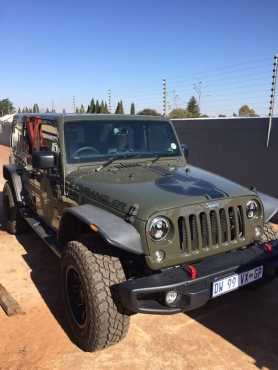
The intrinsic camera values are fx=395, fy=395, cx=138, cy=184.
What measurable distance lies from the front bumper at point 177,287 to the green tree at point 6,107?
80.8 metres

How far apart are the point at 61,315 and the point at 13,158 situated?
361cm

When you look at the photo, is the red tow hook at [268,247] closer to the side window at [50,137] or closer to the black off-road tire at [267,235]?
the black off-road tire at [267,235]

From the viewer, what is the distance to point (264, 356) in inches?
125

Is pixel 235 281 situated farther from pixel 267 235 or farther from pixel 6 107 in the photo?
pixel 6 107

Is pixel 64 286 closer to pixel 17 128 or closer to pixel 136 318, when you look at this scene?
pixel 136 318

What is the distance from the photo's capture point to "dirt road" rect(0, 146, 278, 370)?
10.2ft

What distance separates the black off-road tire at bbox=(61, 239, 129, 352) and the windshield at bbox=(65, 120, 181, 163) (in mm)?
1193

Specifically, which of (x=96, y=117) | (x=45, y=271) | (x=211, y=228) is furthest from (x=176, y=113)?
(x=211, y=228)

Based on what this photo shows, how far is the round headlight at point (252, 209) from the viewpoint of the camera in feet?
11.5

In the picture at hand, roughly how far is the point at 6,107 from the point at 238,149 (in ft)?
265

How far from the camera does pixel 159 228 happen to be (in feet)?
10.0

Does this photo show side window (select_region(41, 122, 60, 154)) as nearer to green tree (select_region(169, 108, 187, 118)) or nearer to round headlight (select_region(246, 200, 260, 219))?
round headlight (select_region(246, 200, 260, 219))

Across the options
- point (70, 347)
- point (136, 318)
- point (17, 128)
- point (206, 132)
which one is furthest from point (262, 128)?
point (70, 347)

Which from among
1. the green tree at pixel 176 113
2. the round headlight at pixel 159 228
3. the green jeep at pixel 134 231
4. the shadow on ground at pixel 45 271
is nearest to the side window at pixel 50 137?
the green jeep at pixel 134 231
